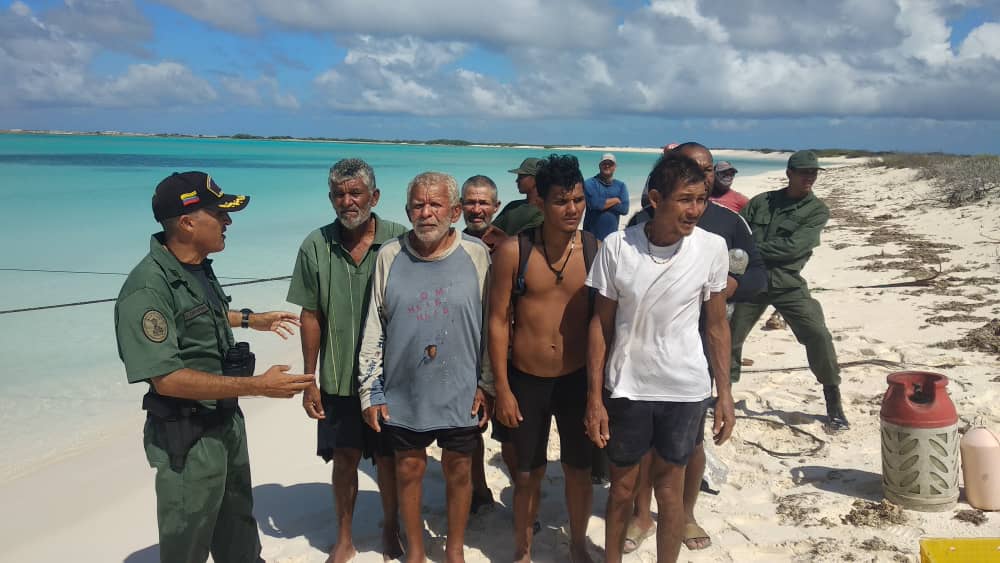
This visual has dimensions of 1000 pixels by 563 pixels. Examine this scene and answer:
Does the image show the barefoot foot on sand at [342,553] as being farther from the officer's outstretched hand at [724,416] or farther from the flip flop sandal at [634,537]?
the officer's outstretched hand at [724,416]

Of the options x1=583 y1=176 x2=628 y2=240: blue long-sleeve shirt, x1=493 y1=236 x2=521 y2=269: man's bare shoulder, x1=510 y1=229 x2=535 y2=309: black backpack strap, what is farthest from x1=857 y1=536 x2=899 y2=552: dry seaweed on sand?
x1=583 y1=176 x2=628 y2=240: blue long-sleeve shirt

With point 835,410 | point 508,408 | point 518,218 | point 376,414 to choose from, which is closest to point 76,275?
point 518,218

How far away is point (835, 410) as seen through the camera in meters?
4.90

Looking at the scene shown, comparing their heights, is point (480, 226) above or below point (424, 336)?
above

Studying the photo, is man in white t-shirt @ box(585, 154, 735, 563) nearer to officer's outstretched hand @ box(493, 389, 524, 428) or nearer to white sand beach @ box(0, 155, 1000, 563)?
officer's outstretched hand @ box(493, 389, 524, 428)

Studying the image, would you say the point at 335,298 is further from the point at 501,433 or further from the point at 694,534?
the point at 694,534

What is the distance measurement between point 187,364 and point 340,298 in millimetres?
804

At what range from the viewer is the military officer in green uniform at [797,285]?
4.82 meters

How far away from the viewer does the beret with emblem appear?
2.53m

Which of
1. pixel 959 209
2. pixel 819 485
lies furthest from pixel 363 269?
pixel 959 209

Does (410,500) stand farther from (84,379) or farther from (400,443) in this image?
(84,379)

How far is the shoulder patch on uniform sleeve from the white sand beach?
1626 millimetres

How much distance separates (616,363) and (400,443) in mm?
1008

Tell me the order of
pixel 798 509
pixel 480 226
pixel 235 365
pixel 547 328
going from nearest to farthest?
pixel 235 365
pixel 547 328
pixel 798 509
pixel 480 226
